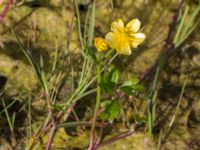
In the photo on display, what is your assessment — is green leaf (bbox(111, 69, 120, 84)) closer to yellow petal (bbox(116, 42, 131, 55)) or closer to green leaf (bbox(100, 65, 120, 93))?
green leaf (bbox(100, 65, 120, 93))

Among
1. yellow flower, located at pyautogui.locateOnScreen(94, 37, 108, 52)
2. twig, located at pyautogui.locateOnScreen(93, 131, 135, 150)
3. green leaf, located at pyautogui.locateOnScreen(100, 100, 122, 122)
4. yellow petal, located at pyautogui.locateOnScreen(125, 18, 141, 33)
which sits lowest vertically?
twig, located at pyautogui.locateOnScreen(93, 131, 135, 150)

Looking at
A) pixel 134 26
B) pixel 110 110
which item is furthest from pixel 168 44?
pixel 110 110

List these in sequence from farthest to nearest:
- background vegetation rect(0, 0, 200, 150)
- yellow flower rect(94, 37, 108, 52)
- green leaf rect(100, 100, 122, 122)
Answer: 1. background vegetation rect(0, 0, 200, 150)
2. green leaf rect(100, 100, 122, 122)
3. yellow flower rect(94, 37, 108, 52)

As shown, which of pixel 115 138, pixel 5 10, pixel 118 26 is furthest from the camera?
pixel 5 10

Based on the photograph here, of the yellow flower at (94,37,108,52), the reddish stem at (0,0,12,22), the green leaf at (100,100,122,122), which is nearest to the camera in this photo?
the yellow flower at (94,37,108,52)

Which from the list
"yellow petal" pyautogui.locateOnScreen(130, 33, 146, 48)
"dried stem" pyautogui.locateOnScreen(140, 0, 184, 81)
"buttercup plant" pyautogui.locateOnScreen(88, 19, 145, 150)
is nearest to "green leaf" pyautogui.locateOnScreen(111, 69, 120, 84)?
"buttercup plant" pyautogui.locateOnScreen(88, 19, 145, 150)

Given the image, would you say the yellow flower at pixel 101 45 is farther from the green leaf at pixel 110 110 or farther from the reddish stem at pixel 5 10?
the reddish stem at pixel 5 10

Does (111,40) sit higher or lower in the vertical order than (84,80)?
higher

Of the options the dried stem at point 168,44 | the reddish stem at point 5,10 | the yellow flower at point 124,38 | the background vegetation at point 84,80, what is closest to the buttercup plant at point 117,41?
the yellow flower at point 124,38

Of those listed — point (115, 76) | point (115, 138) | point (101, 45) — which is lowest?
point (115, 138)

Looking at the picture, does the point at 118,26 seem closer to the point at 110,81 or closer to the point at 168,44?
the point at 110,81
